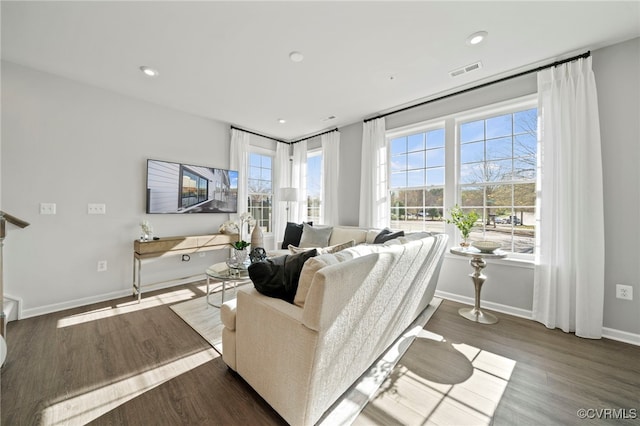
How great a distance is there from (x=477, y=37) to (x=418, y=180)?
6.00 feet

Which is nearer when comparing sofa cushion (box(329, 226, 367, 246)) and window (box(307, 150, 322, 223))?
sofa cushion (box(329, 226, 367, 246))

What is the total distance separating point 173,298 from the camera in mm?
3164

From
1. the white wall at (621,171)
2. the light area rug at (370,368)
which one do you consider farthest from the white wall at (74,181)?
the white wall at (621,171)

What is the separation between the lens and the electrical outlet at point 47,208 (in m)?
2.69

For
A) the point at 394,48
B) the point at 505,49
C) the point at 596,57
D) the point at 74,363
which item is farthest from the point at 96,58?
the point at 596,57

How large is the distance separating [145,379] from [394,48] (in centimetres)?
342

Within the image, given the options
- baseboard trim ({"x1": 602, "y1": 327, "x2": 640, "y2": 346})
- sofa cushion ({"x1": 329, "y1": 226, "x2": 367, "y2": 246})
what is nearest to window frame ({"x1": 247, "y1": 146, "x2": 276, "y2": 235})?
sofa cushion ({"x1": 329, "y1": 226, "x2": 367, "y2": 246})

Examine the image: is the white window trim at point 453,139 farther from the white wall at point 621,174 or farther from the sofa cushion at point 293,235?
the sofa cushion at point 293,235

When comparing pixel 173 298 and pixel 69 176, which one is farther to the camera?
pixel 173 298

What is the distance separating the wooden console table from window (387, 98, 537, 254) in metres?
2.93

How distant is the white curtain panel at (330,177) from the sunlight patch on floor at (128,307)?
99.6 inches

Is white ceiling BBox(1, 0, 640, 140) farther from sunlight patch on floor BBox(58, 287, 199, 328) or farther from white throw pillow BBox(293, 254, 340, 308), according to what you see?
sunlight patch on floor BBox(58, 287, 199, 328)

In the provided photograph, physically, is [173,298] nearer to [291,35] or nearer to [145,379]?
[145,379]

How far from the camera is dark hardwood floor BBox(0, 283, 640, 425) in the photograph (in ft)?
4.57
